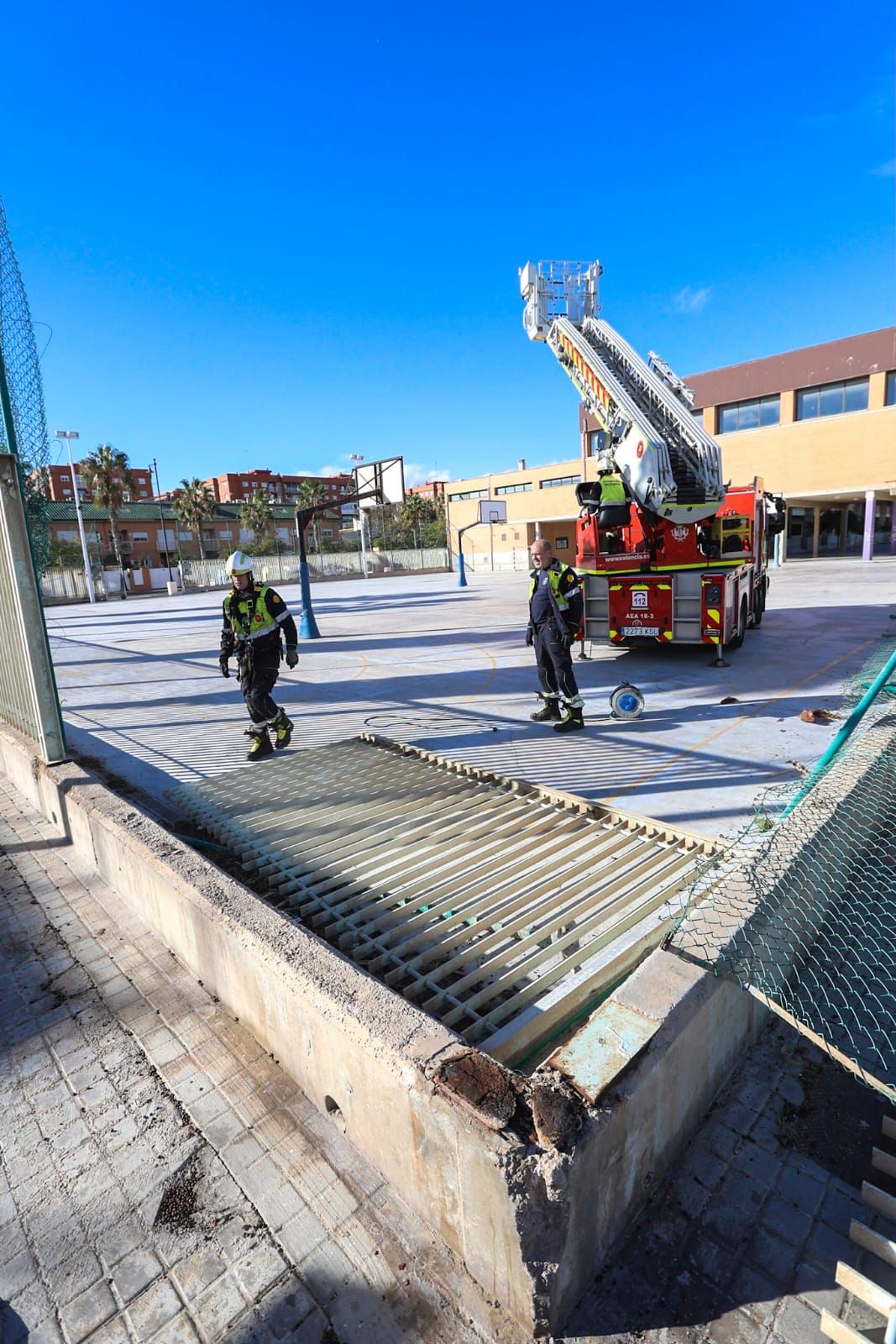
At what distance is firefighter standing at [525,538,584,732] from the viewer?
6.71m

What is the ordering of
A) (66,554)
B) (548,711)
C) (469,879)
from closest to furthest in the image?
(469,879) < (548,711) < (66,554)

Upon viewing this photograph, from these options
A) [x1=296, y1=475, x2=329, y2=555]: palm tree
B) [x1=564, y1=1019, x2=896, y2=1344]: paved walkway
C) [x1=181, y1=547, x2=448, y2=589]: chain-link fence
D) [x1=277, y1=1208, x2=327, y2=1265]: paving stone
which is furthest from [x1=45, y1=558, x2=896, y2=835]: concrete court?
[x1=296, y1=475, x2=329, y2=555]: palm tree

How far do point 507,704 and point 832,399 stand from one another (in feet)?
111

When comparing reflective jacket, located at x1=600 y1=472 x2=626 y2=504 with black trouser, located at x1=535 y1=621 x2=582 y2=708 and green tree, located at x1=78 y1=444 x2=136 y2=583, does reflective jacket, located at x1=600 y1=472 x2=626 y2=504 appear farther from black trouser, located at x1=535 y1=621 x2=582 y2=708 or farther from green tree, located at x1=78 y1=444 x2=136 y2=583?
green tree, located at x1=78 y1=444 x2=136 y2=583

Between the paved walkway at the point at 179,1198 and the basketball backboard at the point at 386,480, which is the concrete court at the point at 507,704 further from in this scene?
the basketball backboard at the point at 386,480

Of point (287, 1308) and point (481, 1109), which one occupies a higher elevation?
point (481, 1109)

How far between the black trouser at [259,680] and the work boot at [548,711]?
2.87 meters

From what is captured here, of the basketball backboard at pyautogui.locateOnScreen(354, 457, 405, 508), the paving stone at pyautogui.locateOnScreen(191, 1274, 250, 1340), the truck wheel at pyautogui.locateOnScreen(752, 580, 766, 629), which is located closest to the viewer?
the paving stone at pyautogui.locateOnScreen(191, 1274, 250, 1340)

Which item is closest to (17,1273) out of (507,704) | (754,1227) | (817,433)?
(754,1227)

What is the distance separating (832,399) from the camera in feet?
109

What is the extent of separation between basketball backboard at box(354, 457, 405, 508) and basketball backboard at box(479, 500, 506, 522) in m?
24.0

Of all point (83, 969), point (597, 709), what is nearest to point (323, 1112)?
point (83, 969)

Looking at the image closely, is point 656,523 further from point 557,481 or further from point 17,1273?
point 557,481

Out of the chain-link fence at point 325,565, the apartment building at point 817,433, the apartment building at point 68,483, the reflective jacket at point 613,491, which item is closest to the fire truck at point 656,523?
the reflective jacket at point 613,491
